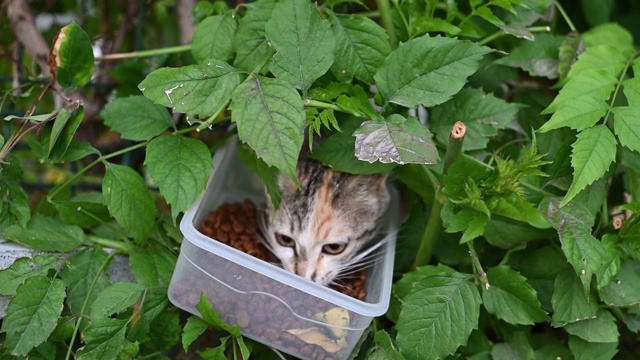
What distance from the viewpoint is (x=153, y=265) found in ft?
5.39

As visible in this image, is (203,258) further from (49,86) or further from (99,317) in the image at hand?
(49,86)

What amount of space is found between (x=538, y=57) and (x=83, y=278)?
129 cm

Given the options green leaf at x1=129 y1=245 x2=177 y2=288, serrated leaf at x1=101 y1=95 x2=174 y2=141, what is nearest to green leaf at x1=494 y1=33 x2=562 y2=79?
serrated leaf at x1=101 y1=95 x2=174 y2=141

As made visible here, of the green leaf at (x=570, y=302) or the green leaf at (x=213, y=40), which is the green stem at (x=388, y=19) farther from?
the green leaf at (x=570, y=302)

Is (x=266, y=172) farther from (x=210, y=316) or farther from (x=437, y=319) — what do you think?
(x=437, y=319)

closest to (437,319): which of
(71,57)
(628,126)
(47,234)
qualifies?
(628,126)

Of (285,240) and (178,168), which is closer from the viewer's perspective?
(178,168)

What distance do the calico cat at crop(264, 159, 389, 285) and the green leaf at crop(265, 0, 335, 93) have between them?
0.31 m

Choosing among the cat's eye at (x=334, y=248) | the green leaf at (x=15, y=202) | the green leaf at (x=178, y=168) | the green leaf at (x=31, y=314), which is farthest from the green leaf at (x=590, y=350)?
the green leaf at (x=15, y=202)

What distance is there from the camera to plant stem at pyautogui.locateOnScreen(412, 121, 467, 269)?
141cm

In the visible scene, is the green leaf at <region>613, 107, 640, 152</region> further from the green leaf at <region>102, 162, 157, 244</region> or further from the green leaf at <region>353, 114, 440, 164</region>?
the green leaf at <region>102, 162, 157, 244</region>

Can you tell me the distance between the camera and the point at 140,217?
1577 mm

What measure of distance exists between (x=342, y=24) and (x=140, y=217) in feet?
2.15

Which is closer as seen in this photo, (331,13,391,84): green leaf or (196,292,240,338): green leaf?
(196,292,240,338): green leaf
